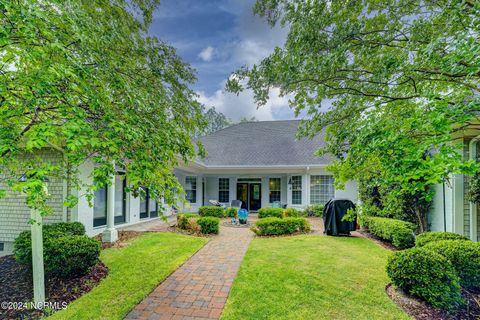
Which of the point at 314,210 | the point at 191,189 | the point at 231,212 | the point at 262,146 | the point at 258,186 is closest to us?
the point at 231,212

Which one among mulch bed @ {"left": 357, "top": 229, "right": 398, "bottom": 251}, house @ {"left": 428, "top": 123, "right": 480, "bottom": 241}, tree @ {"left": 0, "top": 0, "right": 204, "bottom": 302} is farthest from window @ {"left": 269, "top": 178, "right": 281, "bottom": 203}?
tree @ {"left": 0, "top": 0, "right": 204, "bottom": 302}

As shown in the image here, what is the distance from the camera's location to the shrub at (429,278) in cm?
380

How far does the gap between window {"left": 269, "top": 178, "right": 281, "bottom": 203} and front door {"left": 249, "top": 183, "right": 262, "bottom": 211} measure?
80 centimetres

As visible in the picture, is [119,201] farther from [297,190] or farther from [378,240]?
[297,190]

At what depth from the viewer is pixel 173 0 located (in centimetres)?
581

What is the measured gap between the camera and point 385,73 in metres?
3.74

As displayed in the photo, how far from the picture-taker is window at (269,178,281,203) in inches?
654

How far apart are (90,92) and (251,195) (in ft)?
48.6

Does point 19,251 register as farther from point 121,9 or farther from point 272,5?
point 272,5

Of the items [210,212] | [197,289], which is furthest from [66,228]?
[210,212]

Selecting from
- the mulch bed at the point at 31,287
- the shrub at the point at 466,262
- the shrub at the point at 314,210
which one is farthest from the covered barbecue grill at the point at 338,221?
the mulch bed at the point at 31,287

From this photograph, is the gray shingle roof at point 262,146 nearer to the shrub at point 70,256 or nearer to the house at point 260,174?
the house at point 260,174

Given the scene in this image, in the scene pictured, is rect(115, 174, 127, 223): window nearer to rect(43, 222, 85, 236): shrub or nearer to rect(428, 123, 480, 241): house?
rect(43, 222, 85, 236): shrub

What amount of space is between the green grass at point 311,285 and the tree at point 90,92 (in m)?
2.47
